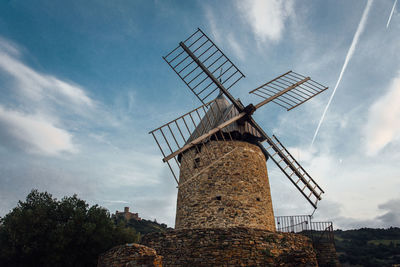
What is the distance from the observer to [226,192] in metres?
9.91

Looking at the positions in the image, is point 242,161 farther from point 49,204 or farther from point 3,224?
point 3,224

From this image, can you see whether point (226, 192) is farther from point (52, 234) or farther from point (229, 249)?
point (52, 234)

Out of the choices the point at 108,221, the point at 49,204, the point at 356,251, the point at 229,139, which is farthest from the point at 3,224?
the point at 356,251

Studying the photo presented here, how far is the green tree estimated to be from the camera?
1019 centimetres

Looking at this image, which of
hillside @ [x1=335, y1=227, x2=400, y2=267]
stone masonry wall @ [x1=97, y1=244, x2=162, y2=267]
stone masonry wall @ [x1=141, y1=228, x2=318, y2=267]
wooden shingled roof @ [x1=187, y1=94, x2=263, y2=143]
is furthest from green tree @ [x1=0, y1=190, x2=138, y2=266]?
hillside @ [x1=335, y1=227, x2=400, y2=267]

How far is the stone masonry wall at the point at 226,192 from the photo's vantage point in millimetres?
9625

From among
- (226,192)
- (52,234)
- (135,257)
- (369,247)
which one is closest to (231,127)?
(226,192)

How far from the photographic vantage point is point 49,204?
1156 cm

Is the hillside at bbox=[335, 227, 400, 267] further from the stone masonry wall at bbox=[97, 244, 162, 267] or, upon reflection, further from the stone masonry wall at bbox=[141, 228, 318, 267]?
the stone masonry wall at bbox=[97, 244, 162, 267]

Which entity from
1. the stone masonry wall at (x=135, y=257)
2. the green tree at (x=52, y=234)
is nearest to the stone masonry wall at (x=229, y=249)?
the stone masonry wall at (x=135, y=257)

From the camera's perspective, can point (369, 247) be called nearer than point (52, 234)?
No

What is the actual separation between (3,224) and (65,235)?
2.81 metres

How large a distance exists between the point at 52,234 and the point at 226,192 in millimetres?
6434

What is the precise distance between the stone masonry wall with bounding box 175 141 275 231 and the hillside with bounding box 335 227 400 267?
14654mm
